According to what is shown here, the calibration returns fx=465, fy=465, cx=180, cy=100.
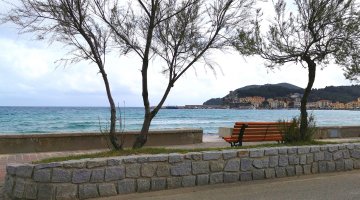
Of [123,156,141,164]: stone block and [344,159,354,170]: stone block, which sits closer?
[123,156,141,164]: stone block

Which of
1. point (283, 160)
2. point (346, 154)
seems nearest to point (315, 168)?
point (283, 160)

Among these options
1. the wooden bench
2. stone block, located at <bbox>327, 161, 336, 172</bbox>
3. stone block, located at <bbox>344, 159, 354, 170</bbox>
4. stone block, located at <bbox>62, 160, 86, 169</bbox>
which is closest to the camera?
Answer: stone block, located at <bbox>62, 160, 86, 169</bbox>

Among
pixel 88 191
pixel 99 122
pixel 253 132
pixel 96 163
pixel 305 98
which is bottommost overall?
pixel 88 191

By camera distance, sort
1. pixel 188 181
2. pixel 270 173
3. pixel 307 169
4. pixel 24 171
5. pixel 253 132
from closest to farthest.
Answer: pixel 24 171
pixel 188 181
pixel 270 173
pixel 307 169
pixel 253 132

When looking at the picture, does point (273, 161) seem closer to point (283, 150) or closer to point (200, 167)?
point (283, 150)

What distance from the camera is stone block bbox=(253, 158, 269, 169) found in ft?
29.6

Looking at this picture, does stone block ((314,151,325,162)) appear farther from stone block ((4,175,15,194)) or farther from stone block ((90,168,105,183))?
stone block ((4,175,15,194))

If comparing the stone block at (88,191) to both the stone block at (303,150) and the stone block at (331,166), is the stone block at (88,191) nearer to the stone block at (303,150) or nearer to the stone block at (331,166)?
the stone block at (303,150)

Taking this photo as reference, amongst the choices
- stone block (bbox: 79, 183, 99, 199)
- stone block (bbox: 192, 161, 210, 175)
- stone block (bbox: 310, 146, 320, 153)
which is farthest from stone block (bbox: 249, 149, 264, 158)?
stone block (bbox: 79, 183, 99, 199)

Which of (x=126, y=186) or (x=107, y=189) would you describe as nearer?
(x=107, y=189)

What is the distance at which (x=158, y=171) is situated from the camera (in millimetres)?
Result: 7930

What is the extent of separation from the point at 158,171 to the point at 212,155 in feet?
3.65

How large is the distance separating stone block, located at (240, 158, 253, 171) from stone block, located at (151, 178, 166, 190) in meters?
1.68

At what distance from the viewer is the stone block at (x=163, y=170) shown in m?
7.93
